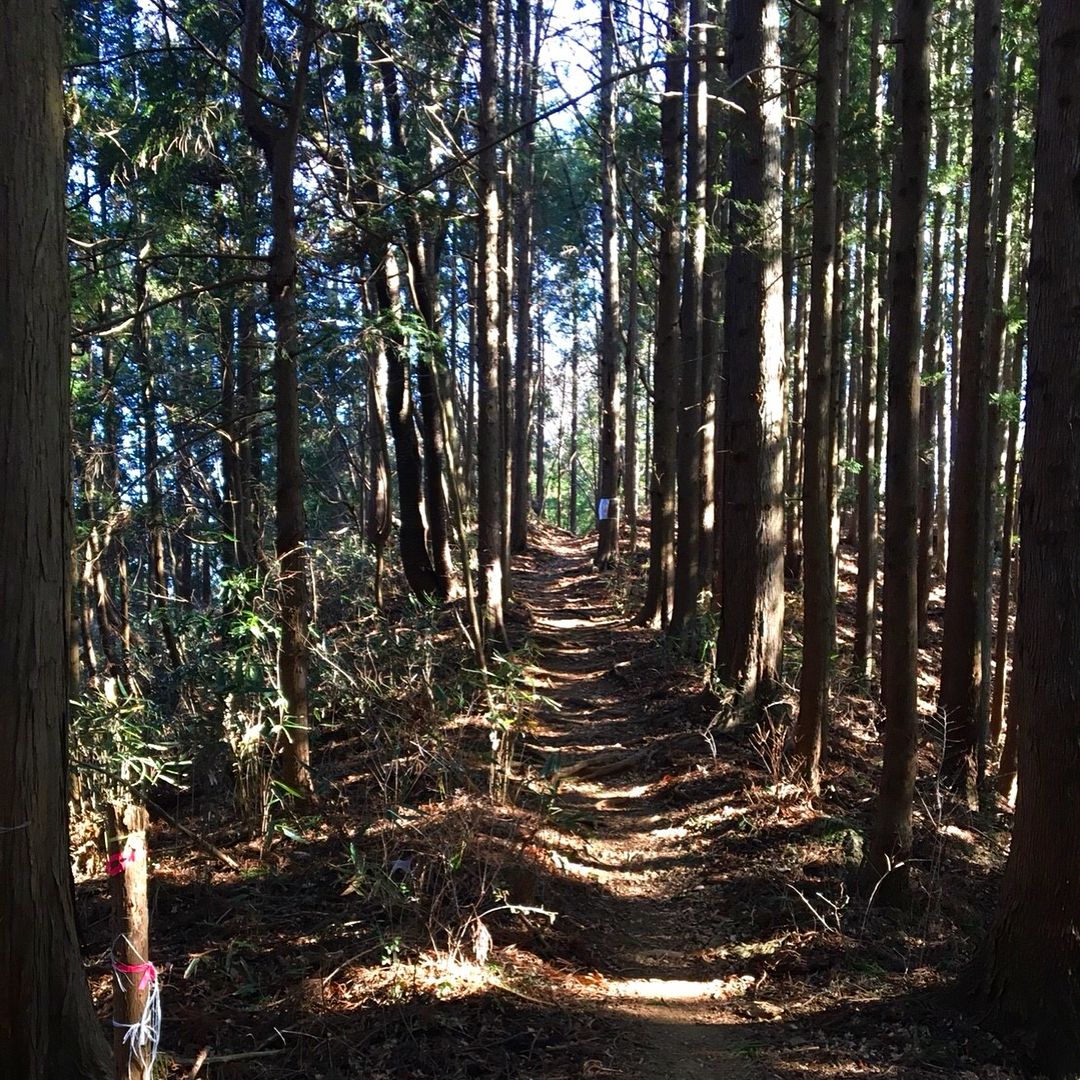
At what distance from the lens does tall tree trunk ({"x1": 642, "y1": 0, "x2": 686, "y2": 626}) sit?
44.9 feet

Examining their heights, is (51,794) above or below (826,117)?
below

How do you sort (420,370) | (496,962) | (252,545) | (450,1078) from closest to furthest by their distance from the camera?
(450,1078) → (496,962) → (252,545) → (420,370)

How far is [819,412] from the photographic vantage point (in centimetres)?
796

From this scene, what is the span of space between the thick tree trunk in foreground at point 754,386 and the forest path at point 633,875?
4.19 ft

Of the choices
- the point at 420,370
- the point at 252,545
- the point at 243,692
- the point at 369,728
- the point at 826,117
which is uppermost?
the point at 826,117

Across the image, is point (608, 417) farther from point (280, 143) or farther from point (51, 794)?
point (51, 794)

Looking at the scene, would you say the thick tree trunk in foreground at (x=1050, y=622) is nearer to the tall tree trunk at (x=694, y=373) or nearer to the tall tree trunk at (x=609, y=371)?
the tall tree trunk at (x=694, y=373)

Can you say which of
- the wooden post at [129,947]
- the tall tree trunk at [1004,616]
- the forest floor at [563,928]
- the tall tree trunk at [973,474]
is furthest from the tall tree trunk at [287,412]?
the tall tree trunk at [1004,616]

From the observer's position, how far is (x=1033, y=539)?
181 inches

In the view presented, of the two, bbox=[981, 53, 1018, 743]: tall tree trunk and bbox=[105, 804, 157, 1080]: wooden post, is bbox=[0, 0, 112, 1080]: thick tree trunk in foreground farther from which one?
bbox=[981, 53, 1018, 743]: tall tree trunk

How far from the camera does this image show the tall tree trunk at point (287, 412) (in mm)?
7277

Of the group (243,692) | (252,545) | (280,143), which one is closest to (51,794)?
(243,692)

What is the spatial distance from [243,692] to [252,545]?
1784 millimetres

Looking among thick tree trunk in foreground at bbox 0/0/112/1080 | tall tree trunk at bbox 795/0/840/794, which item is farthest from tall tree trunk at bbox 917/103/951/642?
thick tree trunk in foreground at bbox 0/0/112/1080
